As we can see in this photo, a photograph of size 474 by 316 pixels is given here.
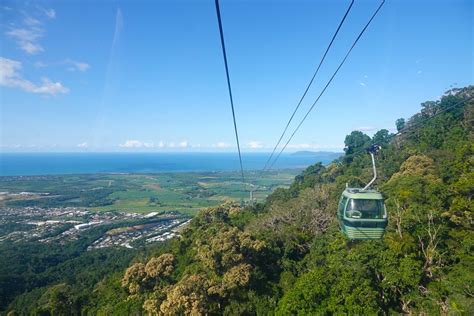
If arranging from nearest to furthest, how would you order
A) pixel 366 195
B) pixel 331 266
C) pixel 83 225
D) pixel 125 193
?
pixel 366 195, pixel 331 266, pixel 83 225, pixel 125 193

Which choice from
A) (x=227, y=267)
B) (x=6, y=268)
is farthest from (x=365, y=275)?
(x=6, y=268)

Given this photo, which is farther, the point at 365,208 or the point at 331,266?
the point at 331,266

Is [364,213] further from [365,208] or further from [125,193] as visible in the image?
[125,193]

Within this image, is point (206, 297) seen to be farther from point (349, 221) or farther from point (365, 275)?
point (349, 221)

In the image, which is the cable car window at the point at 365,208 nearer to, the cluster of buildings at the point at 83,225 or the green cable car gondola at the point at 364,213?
the green cable car gondola at the point at 364,213

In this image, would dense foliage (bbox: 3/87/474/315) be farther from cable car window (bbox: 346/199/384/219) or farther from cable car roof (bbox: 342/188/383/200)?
cable car window (bbox: 346/199/384/219)

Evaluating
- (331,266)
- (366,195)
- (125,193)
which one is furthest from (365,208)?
(125,193)

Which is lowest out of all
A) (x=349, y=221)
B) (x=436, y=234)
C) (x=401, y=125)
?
(x=436, y=234)
